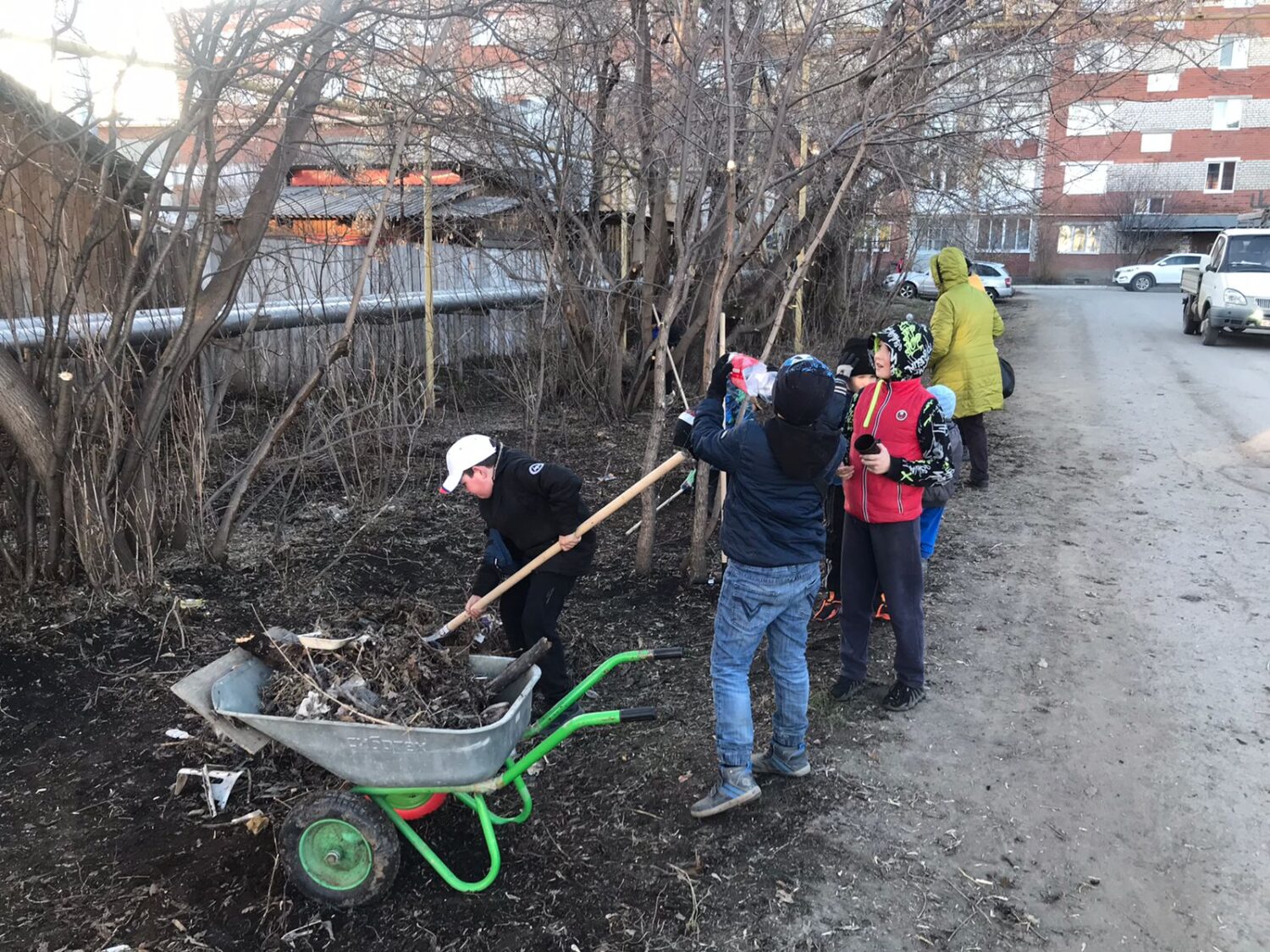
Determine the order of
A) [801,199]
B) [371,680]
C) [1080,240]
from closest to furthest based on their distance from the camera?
1. [371,680]
2. [801,199]
3. [1080,240]

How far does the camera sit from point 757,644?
125 inches

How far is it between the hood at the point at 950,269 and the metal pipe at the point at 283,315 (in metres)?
3.81

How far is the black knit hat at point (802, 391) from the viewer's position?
294 cm

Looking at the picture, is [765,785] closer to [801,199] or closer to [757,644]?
[757,644]

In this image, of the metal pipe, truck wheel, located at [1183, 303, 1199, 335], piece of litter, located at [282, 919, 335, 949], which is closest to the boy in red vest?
piece of litter, located at [282, 919, 335, 949]

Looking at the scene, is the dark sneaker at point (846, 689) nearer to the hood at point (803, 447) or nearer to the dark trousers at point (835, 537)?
the dark trousers at point (835, 537)

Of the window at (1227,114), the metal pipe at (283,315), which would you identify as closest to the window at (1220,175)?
the window at (1227,114)

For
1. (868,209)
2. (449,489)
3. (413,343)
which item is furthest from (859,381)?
(868,209)

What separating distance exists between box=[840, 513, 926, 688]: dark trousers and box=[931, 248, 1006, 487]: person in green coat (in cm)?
300

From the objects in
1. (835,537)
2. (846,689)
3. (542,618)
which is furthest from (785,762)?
(835,537)

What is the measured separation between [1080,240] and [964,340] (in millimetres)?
41406

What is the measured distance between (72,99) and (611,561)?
3681 millimetres

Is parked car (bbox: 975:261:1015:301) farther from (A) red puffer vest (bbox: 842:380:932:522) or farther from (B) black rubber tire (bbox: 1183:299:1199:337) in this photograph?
(A) red puffer vest (bbox: 842:380:932:522)

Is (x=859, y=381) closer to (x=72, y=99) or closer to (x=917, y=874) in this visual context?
(x=917, y=874)
